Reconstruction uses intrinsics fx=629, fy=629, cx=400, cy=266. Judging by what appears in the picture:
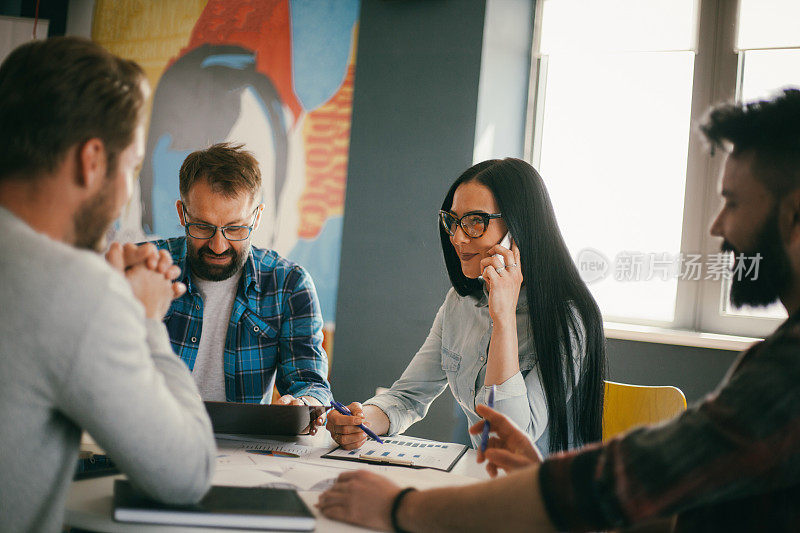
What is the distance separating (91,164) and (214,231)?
1162mm

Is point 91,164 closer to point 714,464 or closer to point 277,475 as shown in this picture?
point 277,475

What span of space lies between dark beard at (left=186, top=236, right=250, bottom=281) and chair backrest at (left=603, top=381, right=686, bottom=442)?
51.9 inches

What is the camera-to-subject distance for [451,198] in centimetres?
215

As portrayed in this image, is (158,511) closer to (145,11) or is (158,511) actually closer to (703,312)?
(703,312)

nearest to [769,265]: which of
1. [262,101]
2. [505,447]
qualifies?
[505,447]

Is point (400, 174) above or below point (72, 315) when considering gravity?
above

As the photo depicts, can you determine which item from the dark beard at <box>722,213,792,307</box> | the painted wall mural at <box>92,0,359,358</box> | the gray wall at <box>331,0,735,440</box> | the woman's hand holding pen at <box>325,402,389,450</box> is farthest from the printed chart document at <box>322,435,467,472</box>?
the painted wall mural at <box>92,0,359,358</box>

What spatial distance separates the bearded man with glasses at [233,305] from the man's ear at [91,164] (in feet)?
3.72

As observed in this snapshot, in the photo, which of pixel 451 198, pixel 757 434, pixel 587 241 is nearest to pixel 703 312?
pixel 587 241

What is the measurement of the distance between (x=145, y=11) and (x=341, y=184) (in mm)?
1926

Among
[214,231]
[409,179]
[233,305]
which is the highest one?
[409,179]

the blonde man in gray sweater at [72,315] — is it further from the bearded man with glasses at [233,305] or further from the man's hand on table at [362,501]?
the bearded man with glasses at [233,305]

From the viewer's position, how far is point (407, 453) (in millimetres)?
1573

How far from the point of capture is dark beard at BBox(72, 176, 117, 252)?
94 centimetres
